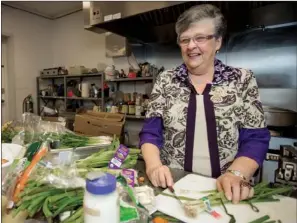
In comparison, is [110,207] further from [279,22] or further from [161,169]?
[279,22]

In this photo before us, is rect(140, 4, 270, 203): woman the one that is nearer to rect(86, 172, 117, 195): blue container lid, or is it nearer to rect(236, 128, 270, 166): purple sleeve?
rect(236, 128, 270, 166): purple sleeve

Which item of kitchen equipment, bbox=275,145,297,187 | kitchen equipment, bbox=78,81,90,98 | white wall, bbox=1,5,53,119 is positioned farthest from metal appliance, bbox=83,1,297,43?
white wall, bbox=1,5,53,119

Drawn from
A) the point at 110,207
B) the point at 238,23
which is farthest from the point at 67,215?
the point at 238,23

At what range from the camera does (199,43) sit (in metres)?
0.89

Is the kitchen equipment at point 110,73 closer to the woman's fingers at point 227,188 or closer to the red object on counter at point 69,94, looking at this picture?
the red object on counter at point 69,94

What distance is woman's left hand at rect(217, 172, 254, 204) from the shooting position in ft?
2.02

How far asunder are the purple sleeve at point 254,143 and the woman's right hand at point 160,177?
305 mm

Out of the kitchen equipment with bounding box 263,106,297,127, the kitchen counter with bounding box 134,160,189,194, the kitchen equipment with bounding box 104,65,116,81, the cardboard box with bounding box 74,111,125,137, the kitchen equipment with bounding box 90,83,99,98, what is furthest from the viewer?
the kitchen equipment with bounding box 90,83,99,98

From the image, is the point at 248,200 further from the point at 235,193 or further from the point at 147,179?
the point at 147,179

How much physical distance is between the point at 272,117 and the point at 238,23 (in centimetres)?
87

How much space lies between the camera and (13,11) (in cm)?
352

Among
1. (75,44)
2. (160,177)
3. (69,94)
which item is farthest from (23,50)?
(160,177)

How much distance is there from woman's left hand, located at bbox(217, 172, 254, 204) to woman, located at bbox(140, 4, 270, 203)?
0.63ft

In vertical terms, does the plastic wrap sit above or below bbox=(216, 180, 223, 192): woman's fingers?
above
